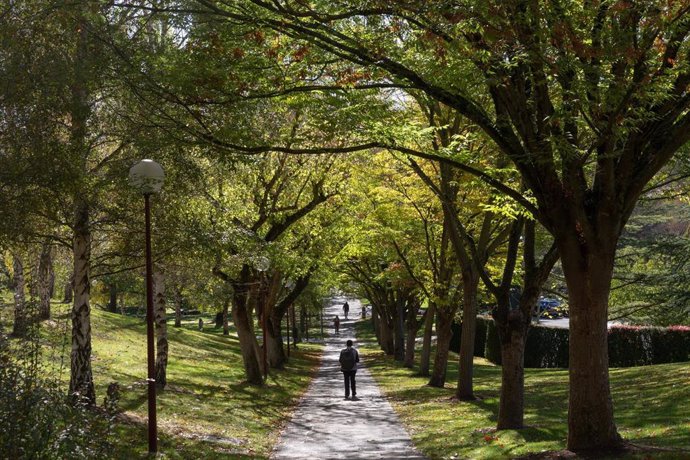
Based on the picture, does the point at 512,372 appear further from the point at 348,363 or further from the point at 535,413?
the point at 348,363

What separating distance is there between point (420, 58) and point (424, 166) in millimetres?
8711

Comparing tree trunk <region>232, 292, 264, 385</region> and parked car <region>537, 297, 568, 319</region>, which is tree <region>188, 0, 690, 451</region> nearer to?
tree trunk <region>232, 292, 264, 385</region>

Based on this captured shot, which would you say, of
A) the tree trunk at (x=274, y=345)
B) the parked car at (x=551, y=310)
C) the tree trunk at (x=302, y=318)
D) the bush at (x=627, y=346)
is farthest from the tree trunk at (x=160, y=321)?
the tree trunk at (x=302, y=318)

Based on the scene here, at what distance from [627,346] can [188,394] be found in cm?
1807

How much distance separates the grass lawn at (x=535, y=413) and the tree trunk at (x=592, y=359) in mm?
779

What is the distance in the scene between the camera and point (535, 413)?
54.3ft

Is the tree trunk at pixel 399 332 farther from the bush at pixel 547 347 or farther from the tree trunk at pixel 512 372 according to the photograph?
the tree trunk at pixel 512 372

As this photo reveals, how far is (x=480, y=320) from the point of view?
131 ft

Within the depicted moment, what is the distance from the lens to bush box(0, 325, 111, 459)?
603cm

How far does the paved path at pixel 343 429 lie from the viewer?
40.9 feet

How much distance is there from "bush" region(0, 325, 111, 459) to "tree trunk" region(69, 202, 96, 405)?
5.87 meters

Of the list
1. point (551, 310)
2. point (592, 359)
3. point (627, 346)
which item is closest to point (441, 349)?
point (627, 346)

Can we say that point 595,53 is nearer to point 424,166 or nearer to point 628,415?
point 628,415

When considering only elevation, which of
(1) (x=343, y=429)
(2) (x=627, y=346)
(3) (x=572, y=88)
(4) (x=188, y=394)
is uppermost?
(3) (x=572, y=88)
